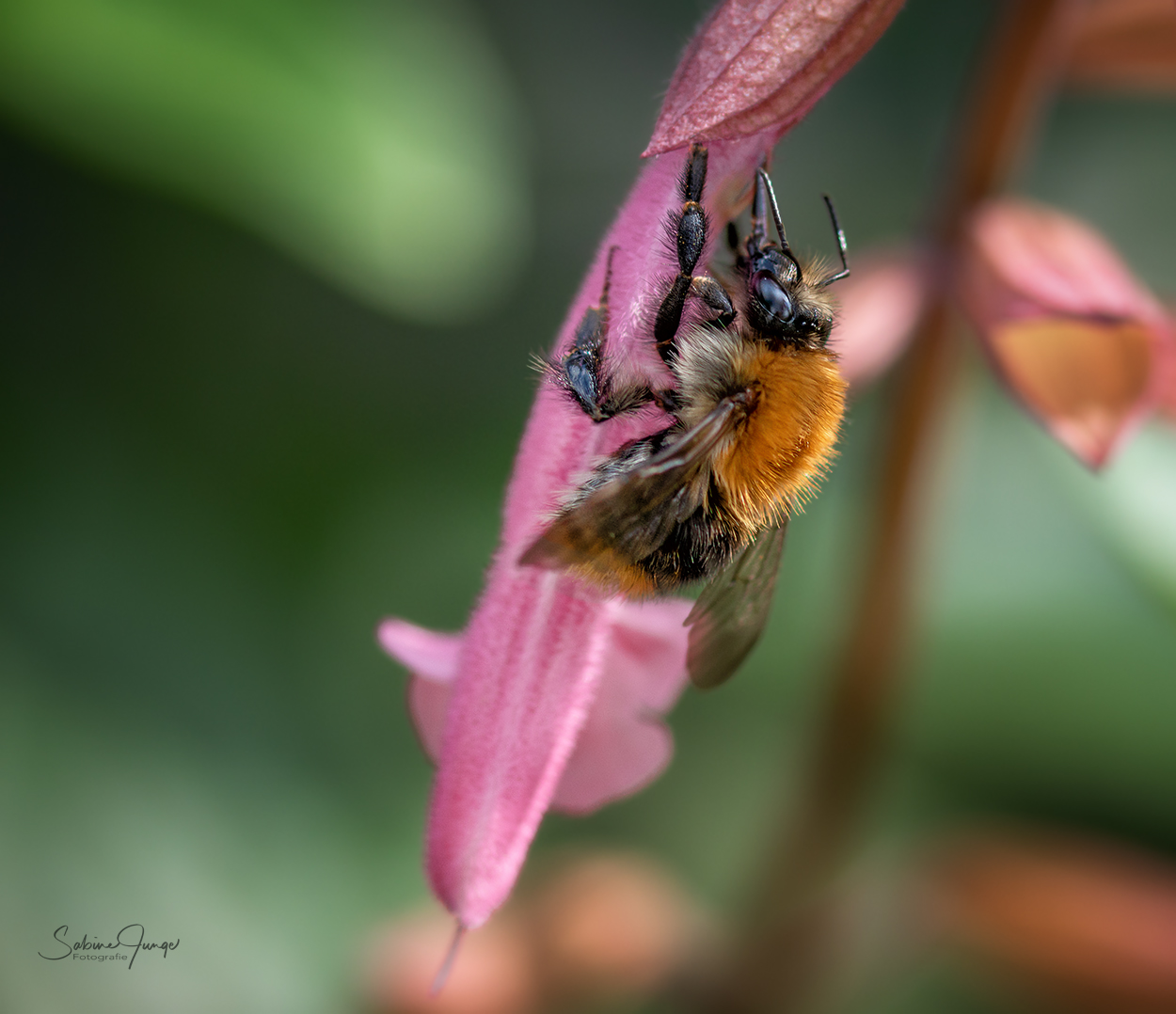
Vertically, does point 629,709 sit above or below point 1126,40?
below

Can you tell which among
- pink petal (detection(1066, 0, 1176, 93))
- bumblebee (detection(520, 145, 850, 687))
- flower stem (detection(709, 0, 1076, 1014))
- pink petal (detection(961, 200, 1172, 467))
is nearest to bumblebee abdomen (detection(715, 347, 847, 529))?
bumblebee (detection(520, 145, 850, 687))

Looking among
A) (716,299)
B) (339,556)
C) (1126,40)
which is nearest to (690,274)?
(716,299)

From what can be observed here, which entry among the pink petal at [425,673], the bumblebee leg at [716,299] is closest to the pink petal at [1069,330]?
the bumblebee leg at [716,299]

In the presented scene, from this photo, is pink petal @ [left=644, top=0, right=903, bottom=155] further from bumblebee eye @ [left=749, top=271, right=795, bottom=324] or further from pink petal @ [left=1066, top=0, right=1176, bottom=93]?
pink petal @ [left=1066, top=0, right=1176, bottom=93]

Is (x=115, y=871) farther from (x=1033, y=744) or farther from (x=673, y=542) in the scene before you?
(x=1033, y=744)

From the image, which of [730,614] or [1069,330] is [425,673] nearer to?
[730,614]

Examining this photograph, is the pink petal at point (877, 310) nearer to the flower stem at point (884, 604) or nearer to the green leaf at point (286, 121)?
the flower stem at point (884, 604)
